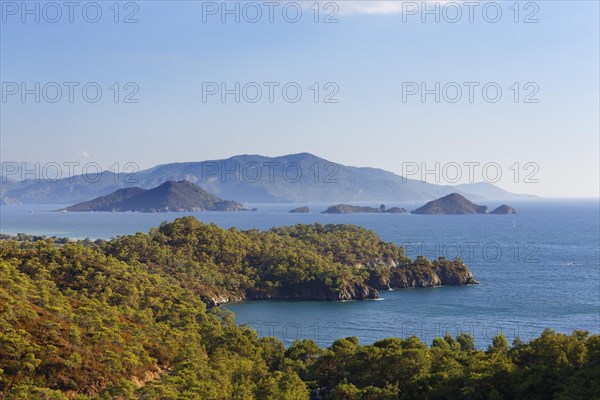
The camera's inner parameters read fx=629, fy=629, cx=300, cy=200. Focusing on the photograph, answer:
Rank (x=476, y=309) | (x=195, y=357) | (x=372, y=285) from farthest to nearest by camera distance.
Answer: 1. (x=372, y=285)
2. (x=476, y=309)
3. (x=195, y=357)

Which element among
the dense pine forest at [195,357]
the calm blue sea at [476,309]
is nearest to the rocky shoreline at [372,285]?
the calm blue sea at [476,309]

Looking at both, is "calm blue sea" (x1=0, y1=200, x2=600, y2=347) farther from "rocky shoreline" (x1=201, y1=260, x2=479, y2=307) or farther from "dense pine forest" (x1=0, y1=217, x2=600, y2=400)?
"dense pine forest" (x1=0, y1=217, x2=600, y2=400)

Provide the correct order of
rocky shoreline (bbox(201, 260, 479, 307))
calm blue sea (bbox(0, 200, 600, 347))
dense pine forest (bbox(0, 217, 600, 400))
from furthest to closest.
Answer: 1. rocky shoreline (bbox(201, 260, 479, 307))
2. calm blue sea (bbox(0, 200, 600, 347))
3. dense pine forest (bbox(0, 217, 600, 400))

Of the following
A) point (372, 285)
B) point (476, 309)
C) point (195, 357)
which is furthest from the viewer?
point (372, 285)

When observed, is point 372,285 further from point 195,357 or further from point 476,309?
point 195,357

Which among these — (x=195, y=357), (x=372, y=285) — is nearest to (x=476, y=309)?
(x=372, y=285)

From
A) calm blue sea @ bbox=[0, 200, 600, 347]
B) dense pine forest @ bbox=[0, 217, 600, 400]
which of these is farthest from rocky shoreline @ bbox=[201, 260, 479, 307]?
dense pine forest @ bbox=[0, 217, 600, 400]

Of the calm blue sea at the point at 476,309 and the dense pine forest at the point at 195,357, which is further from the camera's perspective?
the calm blue sea at the point at 476,309

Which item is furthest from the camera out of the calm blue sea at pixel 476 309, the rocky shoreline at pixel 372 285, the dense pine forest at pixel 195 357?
the rocky shoreline at pixel 372 285

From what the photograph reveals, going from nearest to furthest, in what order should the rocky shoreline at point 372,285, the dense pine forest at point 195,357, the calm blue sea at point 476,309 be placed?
the dense pine forest at point 195,357 < the calm blue sea at point 476,309 < the rocky shoreline at point 372,285

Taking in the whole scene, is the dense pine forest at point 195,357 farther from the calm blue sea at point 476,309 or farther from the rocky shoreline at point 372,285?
the rocky shoreline at point 372,285

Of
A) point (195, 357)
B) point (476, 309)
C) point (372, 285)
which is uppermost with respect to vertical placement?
point (195, 357)
